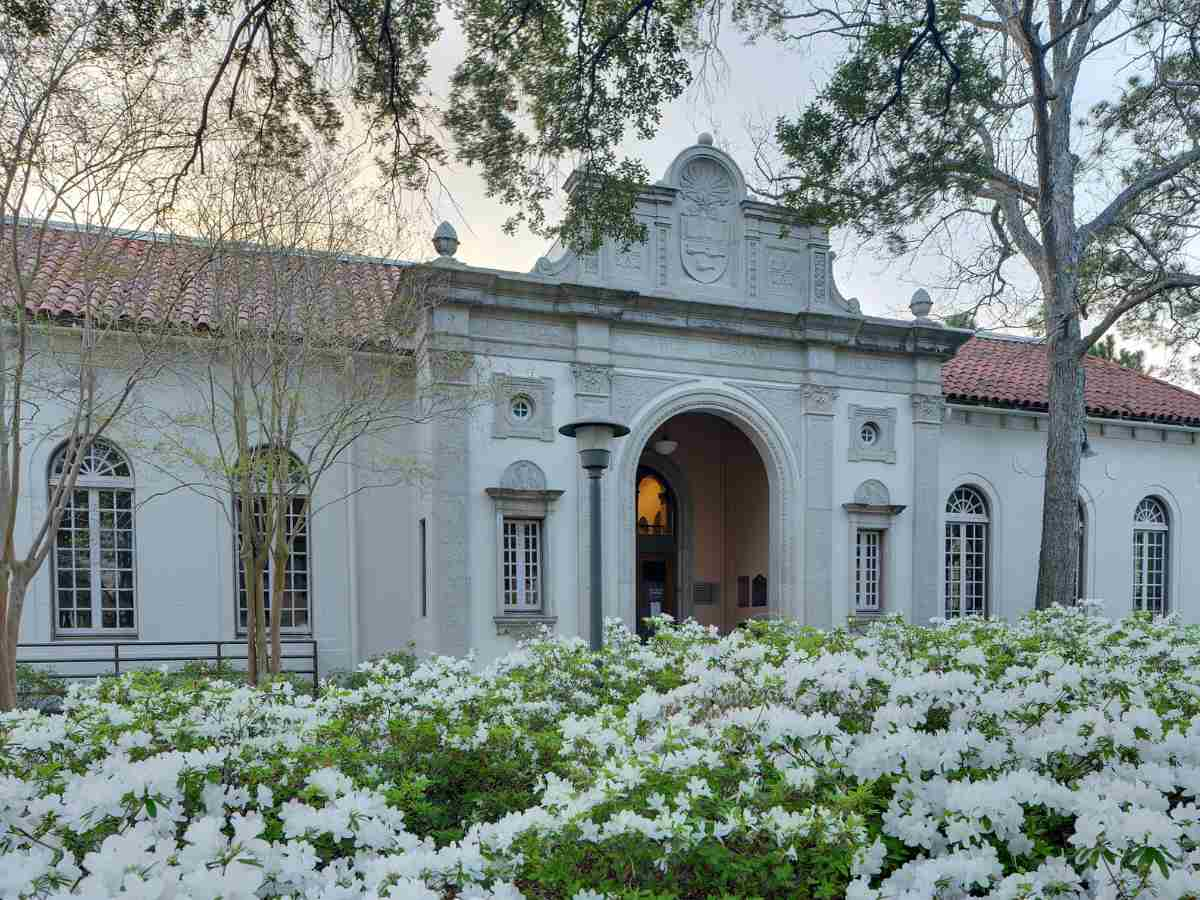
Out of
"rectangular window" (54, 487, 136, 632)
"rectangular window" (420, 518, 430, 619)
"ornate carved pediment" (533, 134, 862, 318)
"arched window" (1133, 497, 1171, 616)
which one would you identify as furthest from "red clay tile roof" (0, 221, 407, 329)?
"arched window" (1133, 497, 1171, 616)

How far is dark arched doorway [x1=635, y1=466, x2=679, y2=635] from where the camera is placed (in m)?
18.5

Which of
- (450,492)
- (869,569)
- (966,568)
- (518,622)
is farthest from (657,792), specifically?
(966,568)

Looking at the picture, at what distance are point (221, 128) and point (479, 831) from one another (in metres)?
6.07

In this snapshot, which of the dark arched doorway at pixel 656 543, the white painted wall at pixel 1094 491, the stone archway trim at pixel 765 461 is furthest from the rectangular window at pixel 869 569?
the dark arched doorway at pixel 656 543

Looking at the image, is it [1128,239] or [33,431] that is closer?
[33,431]

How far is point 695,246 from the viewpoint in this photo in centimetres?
1444

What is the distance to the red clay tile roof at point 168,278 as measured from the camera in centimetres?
806

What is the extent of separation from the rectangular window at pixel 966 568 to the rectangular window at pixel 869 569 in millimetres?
2432

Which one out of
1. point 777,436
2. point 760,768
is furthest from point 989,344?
point 760,768

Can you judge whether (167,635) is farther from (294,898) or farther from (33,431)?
(294,898)

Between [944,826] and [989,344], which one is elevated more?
[989,344]

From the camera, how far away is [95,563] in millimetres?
12461

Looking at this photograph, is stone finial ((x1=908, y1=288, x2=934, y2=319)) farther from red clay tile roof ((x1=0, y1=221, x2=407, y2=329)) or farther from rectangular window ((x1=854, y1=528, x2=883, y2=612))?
red clay tile roof ((x1=0, y1=221, x2=407, y2=329))

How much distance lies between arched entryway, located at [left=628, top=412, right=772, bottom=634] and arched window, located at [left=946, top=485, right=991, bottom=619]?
3.98 metres
